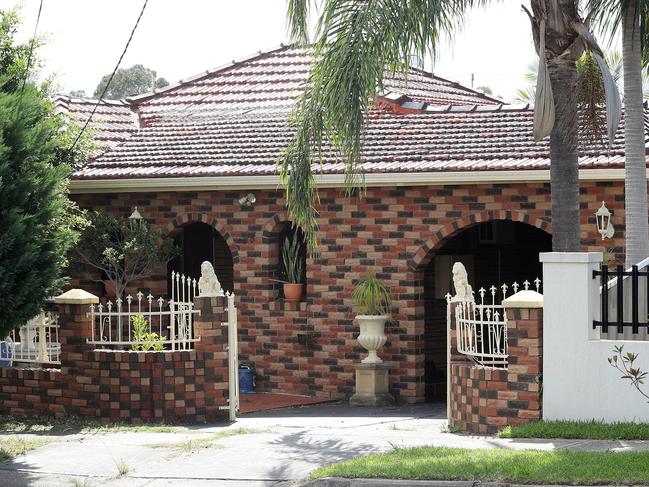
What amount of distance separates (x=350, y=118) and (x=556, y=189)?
228 cm

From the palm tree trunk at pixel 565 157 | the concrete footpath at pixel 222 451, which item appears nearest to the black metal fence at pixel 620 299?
the palm tree trunk at pixel 565 157

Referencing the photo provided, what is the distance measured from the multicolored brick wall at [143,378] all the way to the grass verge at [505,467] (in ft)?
12.4

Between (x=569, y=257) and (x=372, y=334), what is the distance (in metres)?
5.49

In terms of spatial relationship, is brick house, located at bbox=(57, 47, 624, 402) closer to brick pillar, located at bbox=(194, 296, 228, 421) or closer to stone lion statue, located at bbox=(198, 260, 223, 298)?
stone lion statue, located at bbox=(198, 260, 223, 298)

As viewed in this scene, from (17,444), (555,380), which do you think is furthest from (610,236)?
(17,444)

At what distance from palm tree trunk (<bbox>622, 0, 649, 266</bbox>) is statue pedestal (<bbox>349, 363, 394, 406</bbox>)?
13.1 ft

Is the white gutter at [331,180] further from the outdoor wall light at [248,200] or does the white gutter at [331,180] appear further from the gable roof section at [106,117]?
the gable roof section at [106,117]

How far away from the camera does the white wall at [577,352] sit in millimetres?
11719

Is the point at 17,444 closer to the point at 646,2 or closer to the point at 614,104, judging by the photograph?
the point at 614,104

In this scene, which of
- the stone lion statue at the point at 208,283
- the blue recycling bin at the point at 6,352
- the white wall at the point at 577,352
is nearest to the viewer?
the white wall at the point at 577,352

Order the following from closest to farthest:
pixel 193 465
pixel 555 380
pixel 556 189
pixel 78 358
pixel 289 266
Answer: pixel 193 465, pixel 555 380, pixel 556 189, pixel 78 358, pixel 289 266

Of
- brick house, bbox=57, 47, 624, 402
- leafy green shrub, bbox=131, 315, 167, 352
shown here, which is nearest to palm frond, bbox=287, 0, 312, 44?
brick house, bbox=57, 47, 624, 402

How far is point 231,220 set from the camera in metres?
18.4

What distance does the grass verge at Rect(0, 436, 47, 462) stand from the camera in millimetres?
11719
